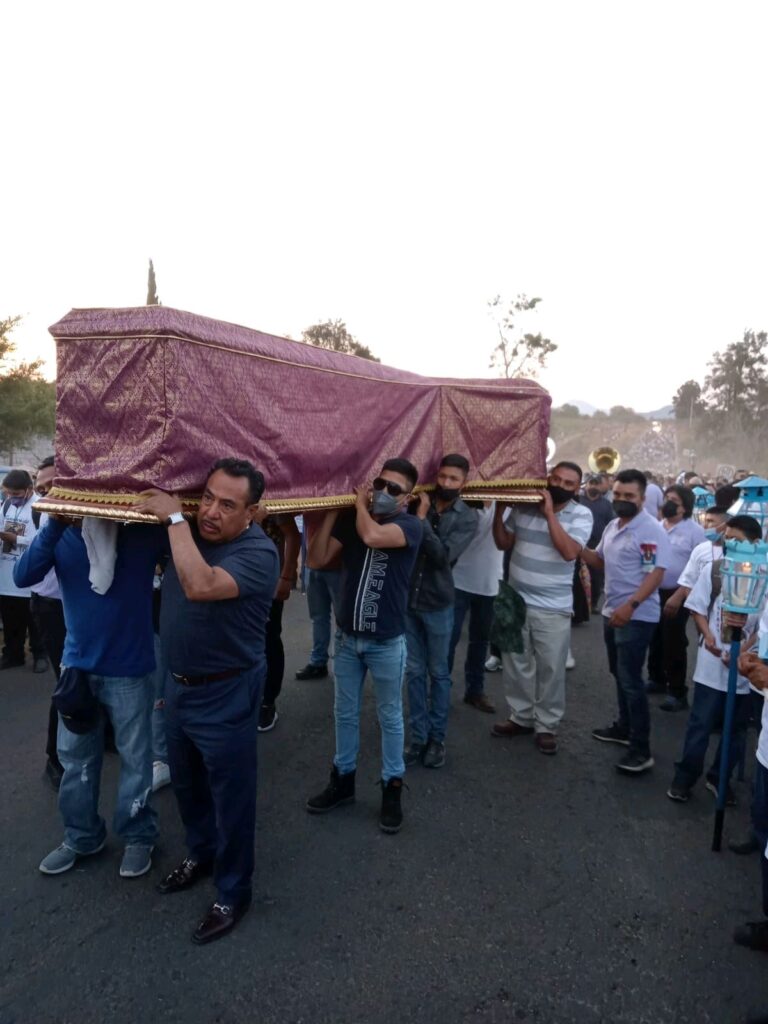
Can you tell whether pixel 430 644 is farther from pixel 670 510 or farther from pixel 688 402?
pixel 688 402

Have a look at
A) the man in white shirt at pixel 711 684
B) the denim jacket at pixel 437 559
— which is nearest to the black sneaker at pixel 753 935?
the man in white shirt at pixel 711 684

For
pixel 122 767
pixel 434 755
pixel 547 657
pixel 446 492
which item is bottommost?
pixel 434 755

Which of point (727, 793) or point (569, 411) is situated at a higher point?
point (569, 411)

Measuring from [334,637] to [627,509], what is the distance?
225 cm

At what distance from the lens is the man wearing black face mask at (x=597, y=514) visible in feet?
28.9

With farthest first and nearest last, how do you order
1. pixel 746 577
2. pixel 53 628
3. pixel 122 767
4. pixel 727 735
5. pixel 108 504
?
pixel 53 628
pixel 727 735
pixel 746 577
pixel 122 767
pixel 108 504

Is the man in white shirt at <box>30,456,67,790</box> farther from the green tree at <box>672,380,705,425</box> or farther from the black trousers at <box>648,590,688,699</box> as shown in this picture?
the green tree at <box>672,380,705,425</box>

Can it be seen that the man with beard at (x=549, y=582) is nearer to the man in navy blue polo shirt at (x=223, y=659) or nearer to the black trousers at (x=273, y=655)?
the black trousers at (x=273, y=655)

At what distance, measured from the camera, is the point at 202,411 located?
99.0 inches

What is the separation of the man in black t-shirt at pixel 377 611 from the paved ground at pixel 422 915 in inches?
13.2

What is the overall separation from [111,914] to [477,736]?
8.96 ft

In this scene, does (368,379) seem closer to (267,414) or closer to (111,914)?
(267,414)

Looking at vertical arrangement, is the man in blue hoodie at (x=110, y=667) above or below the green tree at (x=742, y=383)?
below

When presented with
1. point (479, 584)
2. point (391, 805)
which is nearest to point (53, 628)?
point (391, 805)
